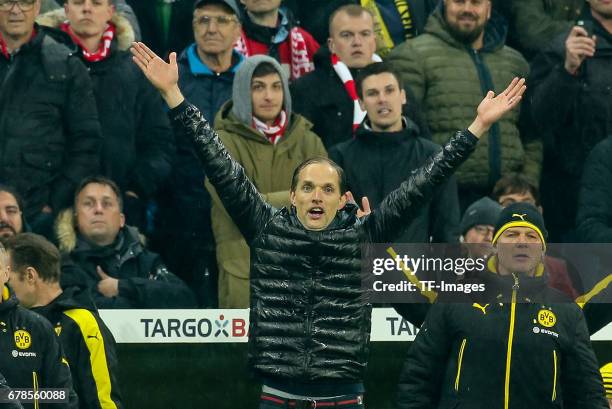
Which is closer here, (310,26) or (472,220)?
(472,220)

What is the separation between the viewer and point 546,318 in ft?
31.9

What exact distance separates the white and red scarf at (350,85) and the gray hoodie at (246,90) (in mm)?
589

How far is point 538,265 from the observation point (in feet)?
32.6

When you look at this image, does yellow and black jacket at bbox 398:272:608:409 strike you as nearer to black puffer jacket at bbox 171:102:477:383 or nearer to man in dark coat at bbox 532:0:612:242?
black puffer jacket at bbox 171:102:477:383

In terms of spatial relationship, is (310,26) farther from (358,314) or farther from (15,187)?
(358,314)

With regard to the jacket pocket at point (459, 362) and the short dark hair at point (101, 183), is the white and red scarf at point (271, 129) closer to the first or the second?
the short dark hair at point (101, 183)

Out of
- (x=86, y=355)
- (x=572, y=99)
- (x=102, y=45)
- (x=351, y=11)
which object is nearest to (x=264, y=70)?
(x=351, y=11)

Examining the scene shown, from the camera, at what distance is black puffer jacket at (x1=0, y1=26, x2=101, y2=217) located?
12.1 m

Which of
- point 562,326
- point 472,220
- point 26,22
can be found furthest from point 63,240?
point 562,326

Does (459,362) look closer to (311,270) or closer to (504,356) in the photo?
(504,356)

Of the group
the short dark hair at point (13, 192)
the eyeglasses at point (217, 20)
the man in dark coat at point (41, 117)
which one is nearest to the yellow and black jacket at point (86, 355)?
the short dark hair at point (13, 192)

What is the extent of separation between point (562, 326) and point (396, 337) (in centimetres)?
191

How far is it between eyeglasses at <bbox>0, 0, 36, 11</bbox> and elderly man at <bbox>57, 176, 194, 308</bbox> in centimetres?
132

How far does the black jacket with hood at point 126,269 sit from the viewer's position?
37.8ft
